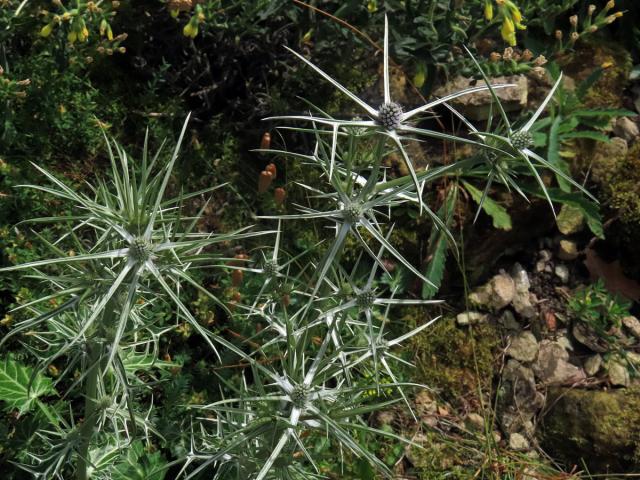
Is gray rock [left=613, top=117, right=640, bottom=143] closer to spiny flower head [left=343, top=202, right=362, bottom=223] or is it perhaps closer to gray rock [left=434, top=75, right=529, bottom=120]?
gray rock [left=434, top=75, right=529, bottom=120]

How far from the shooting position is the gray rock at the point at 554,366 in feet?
9.09

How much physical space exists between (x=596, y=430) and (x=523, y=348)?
0.41 m

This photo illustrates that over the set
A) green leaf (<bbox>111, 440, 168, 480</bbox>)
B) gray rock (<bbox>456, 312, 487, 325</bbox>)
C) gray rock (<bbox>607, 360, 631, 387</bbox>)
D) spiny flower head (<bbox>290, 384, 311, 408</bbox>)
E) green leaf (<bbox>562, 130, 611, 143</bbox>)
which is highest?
spiny flower head (<bbox>290, 384, 311, 408</bbox>)

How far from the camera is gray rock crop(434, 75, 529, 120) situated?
2795mm

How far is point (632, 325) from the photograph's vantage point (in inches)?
115

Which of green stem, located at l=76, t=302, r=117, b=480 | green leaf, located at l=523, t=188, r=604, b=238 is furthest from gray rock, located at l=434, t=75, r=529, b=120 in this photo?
green stem, located at l=76, t=302, r=117, b=480

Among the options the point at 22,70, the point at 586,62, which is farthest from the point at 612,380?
the point at 22,70

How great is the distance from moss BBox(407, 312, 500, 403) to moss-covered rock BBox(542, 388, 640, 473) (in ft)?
1.03

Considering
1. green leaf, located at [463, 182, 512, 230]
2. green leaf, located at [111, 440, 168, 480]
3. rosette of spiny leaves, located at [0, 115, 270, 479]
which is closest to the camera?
rosette of spiny leaves, located at [0, 115, 270, 479]

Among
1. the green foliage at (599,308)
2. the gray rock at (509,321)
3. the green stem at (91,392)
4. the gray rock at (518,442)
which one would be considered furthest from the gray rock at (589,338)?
the green stem at (91,392)

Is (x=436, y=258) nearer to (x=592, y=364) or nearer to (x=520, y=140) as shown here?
(x=592, y=364)

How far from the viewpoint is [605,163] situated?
3061 millimetres

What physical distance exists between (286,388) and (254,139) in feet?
4.59

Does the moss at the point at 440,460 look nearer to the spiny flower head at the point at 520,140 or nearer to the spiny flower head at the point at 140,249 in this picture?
the spiny flower head at the point at 520,140
